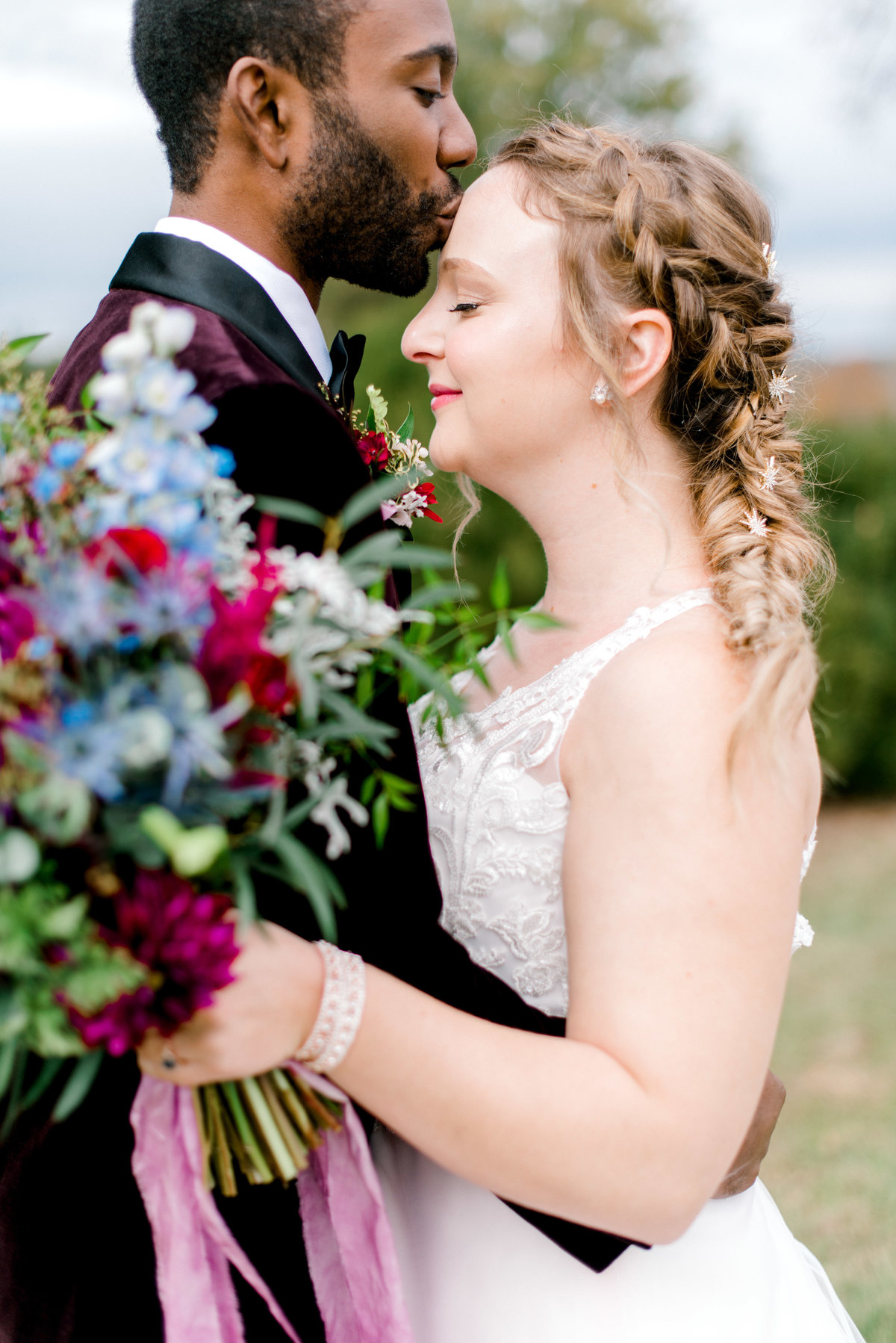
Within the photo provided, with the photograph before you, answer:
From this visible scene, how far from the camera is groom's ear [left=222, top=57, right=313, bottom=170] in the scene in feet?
7.22

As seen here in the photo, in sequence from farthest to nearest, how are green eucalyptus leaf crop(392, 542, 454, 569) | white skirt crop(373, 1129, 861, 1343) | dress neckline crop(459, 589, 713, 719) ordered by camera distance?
dress neckline crop(459, 589, 713, 719) < white skirt crop(373, 1129, 861, 1343) < green eucalyptus leaf crop(392, 542, 454, 569)

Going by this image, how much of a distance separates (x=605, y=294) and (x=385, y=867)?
3.94 feet

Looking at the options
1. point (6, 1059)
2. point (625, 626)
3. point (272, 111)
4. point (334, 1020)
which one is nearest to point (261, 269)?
point (272, 111)

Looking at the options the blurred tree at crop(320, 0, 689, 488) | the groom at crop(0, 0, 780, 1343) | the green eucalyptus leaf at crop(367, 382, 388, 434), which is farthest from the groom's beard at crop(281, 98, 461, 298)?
the blurred tree at crop(320, 0, 689, 488)

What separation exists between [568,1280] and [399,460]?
1.61m

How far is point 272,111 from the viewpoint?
223cm

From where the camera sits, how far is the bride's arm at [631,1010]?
150 centimetres

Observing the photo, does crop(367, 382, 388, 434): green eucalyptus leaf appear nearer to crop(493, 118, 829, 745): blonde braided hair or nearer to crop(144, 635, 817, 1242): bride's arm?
crop(493, 118, 829, 745): blonde braided hair

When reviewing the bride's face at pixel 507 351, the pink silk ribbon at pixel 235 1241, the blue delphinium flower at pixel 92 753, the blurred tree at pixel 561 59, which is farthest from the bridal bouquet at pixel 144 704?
the blurred tree at pixel 561 59

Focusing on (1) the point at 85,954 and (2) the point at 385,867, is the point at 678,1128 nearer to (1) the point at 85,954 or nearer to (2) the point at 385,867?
(2) the point at 385,867

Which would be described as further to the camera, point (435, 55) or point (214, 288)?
point (435, 55)

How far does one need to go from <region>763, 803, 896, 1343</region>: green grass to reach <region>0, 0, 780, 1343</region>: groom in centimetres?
298

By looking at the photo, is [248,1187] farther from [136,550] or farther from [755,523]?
[755,523]

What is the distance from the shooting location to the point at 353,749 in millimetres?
1651
